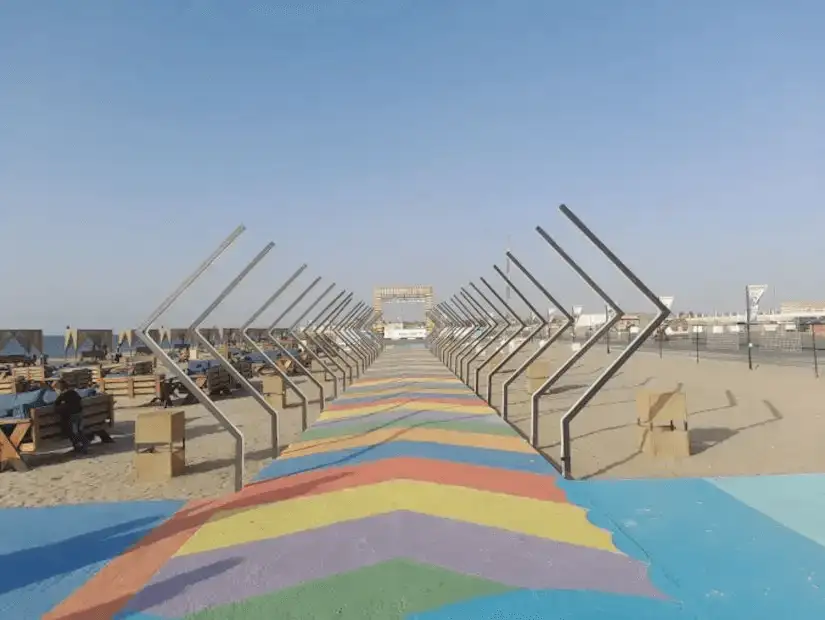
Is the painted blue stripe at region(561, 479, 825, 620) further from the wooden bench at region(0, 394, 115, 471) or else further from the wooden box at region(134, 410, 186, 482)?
the wooden bench at region(0, 394, 115, 471)

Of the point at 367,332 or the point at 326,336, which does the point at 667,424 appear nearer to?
the point at 326,336

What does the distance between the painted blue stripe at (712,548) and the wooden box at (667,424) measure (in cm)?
292

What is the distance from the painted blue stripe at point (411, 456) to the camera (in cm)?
609

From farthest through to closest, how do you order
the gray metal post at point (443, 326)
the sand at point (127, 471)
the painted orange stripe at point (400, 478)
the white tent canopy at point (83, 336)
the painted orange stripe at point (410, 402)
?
1. the white tent canopy at point (83, 336)
2. the gray metal post at point (443, 326)
3. the painted orange stripe at point (410, 402)
4. the sand at point (127, 471)
5. the painted orange stripe at point (400, 478)

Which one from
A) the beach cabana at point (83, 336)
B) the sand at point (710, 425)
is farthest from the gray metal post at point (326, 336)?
the beach cabana at point (83, 336)

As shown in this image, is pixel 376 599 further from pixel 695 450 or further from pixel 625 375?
pixel 625 375

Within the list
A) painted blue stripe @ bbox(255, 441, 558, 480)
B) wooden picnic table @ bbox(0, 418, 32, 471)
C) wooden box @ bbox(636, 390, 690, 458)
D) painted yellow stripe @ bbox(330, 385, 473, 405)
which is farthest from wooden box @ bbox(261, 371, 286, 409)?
wooden box @ bbox(636, 390, 690, 458)

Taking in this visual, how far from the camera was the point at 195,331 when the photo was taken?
6770mm

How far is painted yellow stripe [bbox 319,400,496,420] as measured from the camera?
10.3 m

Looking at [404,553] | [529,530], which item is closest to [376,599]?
[404,553]

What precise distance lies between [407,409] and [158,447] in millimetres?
4166

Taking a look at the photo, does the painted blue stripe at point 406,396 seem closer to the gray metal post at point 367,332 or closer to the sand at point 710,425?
the sand at point 710,425

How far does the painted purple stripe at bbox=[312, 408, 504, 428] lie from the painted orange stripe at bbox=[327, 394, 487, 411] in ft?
3.83

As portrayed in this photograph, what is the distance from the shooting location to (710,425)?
10.5 m
